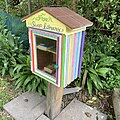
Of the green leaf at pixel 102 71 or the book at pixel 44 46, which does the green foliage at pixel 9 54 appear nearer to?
the book at pixel 44 46

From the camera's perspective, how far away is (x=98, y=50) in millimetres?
2986

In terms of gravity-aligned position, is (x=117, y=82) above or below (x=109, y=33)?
below

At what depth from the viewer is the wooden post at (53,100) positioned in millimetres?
1935

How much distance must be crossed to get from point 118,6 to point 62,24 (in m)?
1.71

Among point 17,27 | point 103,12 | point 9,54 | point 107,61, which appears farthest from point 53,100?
point 17,27

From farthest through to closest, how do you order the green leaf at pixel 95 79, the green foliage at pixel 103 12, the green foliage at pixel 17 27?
the green foliage at pixel 17 27
the green foliage at pixel 103 12
the green leaf at pixel 95 79

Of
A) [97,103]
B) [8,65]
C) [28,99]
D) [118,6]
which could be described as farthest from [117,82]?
[8,65]

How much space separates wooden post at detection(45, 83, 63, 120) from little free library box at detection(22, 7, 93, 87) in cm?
25

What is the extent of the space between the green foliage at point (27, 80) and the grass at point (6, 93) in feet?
0.54

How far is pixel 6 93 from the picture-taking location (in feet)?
8.66

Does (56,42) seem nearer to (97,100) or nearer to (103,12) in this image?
(97,100)

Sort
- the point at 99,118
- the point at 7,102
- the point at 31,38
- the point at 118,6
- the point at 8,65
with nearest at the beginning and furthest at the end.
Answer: the point at 31,38 → the point at 99,118 → the point at 7,102 → the point at 118,6 → the point at 8,65

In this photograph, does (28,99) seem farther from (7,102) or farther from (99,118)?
(99,118)

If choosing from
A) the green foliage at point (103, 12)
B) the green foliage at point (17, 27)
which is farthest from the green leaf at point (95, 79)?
the green foliage at point (17, 27)
